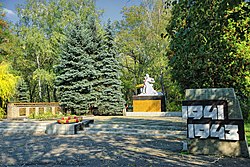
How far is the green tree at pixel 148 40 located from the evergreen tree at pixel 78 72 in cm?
700

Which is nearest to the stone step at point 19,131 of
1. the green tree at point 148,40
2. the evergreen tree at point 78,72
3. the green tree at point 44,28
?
the evergreen tree at point 78,72

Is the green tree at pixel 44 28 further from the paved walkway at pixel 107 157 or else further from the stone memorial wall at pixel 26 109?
the paved walkway at pixel 107 157

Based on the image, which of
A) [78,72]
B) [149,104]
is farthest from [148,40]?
[78,72]

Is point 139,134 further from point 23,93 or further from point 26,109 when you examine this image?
point 23,93

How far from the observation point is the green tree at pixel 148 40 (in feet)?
83.0

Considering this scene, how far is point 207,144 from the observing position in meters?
5.73

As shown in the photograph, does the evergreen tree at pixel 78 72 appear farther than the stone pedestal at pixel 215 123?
Yes

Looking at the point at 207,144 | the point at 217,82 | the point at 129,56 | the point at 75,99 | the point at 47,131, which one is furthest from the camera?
the point at 129,56

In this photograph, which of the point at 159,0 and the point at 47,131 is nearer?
the point at 47,131

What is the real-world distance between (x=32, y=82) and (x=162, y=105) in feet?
71.7

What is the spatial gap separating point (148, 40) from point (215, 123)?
21.2 meters

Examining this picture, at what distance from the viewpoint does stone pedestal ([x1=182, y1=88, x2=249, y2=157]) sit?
550cm

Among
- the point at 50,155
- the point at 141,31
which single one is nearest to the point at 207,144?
the point at 50,155

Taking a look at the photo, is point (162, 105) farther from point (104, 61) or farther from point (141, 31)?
point (141, 31)
